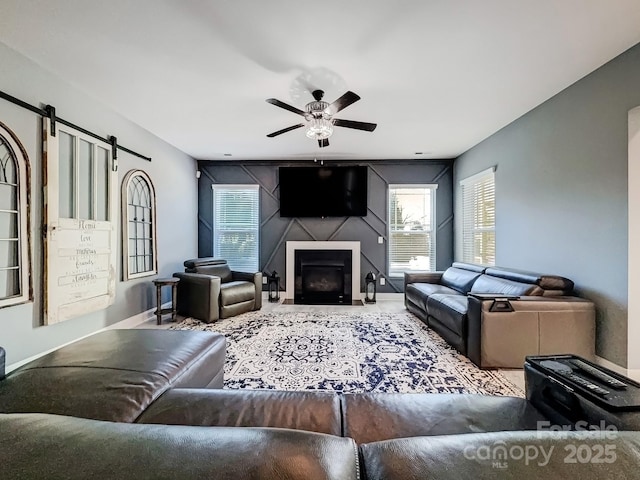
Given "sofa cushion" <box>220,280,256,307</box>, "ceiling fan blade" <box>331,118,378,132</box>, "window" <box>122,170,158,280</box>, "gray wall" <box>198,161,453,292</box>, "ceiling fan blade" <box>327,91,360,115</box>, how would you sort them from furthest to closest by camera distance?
"gray wall" <box>198,161,453,292</box>
"sofa cushion" <box>220,280,256,307</box>
"window" <box>122,170,158,280</box>
"ceiling fan blade" <box>331,118,378,132</box>
"ceiling fan blade" <box>327,91,360,115</box>

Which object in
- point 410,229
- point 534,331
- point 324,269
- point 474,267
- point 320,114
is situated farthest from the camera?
point 410,229

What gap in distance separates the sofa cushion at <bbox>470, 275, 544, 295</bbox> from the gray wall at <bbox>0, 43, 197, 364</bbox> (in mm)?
4565

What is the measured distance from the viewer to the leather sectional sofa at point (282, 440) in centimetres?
55

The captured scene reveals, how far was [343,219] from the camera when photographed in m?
5.79

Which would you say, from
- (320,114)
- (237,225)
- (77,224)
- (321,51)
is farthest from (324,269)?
(321,51)

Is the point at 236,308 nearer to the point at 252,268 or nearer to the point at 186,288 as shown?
the point at 186,288

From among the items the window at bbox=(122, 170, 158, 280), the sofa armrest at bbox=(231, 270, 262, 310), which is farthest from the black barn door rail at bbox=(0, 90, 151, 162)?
the sofa armrest at bbox=(231, 270, 262, 310)

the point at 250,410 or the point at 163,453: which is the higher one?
the point at 163,453

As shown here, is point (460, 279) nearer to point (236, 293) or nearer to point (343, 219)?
point (343, 219)

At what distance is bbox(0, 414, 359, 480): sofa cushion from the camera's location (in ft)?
1.74

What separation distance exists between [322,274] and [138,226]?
3191mm

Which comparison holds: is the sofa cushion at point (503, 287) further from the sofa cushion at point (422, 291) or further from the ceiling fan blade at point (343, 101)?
the ceiling fan blade at point (343, 101)

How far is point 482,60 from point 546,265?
92.2 inches

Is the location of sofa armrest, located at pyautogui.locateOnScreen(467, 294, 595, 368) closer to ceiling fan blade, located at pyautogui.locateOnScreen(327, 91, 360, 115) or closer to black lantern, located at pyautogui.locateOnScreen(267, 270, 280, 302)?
ceiling fan blade, located at pyautogui.locateOnScreen(327, 91, 360, 115)
